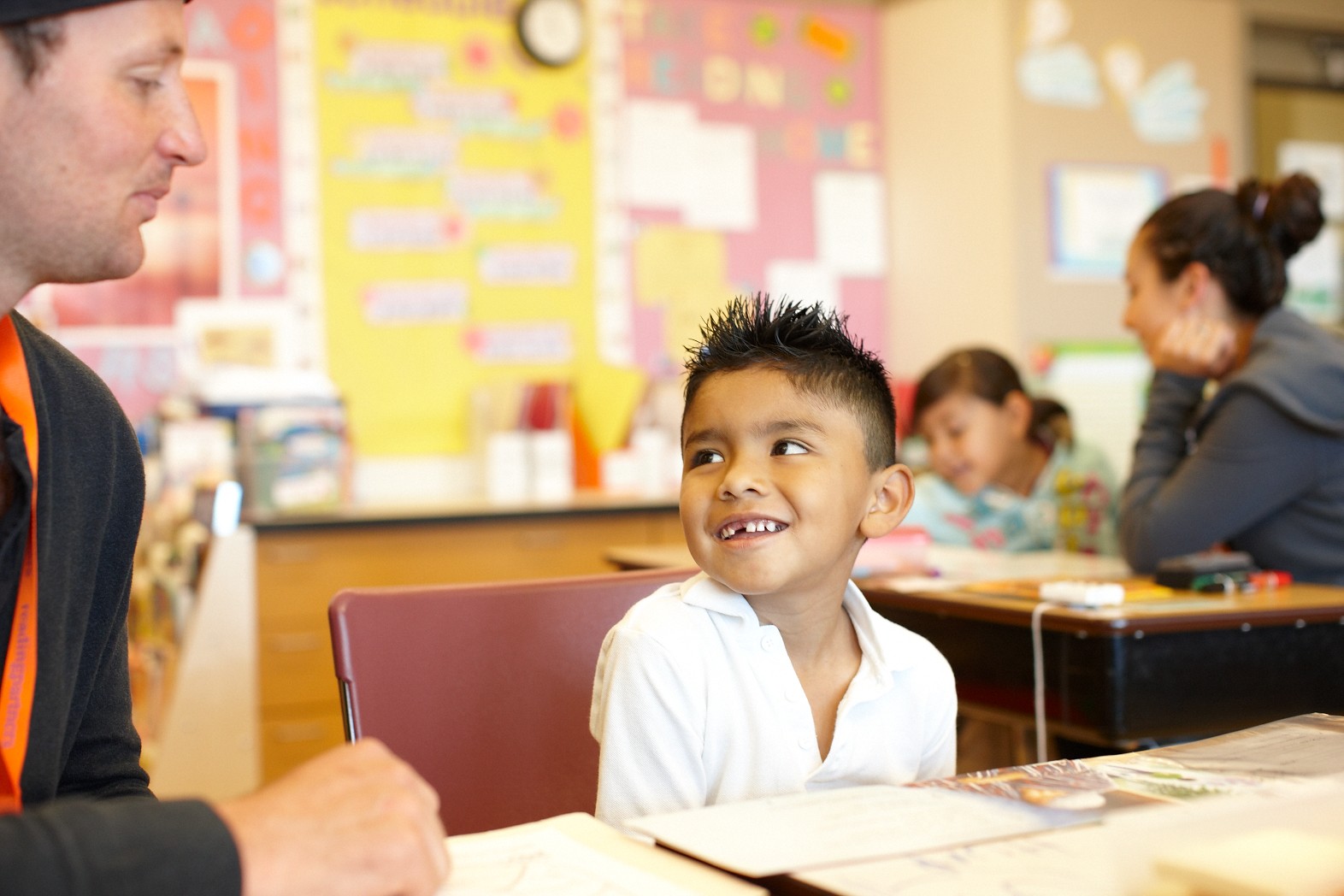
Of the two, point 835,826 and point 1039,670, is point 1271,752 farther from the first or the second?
point 1039,670

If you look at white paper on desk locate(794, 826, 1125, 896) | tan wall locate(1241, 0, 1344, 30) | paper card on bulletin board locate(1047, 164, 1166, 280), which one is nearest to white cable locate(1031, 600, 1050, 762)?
white paper on desk locate(794, 826, 1125, 896)

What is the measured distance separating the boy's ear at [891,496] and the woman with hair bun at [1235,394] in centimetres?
94

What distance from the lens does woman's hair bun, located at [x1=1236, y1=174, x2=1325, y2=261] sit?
7.24 ft

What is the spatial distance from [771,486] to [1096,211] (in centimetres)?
322

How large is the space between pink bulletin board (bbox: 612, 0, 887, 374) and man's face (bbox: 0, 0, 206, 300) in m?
3.14

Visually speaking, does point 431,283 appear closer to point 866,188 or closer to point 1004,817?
point 866,188

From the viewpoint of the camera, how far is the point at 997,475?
9.30 ft

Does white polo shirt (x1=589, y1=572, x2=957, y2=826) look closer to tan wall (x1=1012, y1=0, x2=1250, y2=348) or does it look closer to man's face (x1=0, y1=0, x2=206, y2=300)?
man's face (x1=0, y1=0, x2=206, y2=300)

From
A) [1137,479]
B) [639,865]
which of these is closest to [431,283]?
[1137,479]

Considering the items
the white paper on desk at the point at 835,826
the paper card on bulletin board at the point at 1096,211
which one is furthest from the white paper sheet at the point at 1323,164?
the white paper on desk at the point at 835,826

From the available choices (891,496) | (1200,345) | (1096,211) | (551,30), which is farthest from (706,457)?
(1096,211)

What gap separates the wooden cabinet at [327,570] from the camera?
10.4 feet

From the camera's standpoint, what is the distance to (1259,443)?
1986 mm

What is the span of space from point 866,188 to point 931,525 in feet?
6.06
